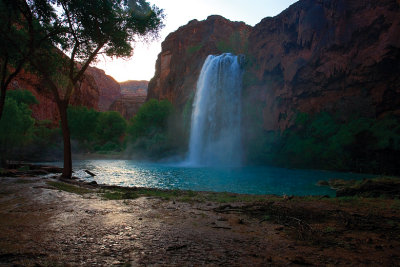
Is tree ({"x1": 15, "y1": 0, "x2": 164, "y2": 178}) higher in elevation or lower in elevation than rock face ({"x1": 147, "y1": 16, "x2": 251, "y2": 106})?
lower

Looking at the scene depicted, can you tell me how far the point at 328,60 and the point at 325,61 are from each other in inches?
Answer: 13.3

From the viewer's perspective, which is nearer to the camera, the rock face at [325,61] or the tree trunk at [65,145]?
the tree trunk at [65,145]

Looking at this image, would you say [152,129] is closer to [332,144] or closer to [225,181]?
[332,144]

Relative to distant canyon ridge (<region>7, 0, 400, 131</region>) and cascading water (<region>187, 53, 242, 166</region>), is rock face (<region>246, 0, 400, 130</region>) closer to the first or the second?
distant canyon ridge (<region>7, 0, 400, 131</region>)

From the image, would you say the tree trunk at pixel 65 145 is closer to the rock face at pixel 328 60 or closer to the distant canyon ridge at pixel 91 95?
the distant canyon ridge at pixel 91 95

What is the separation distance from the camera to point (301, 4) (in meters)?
29.3

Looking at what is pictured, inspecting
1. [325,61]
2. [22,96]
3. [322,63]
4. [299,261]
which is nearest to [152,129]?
[22,96]

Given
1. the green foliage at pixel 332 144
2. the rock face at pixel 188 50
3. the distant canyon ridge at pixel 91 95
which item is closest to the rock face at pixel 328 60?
the green foliage at pixel 332 144

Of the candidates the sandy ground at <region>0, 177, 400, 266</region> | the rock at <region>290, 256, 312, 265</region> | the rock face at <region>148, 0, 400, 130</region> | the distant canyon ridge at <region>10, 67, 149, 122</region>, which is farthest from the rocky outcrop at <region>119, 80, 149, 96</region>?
the rock at <region>290, 256, 312, 265</region>

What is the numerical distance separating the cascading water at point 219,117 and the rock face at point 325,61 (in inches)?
77.0

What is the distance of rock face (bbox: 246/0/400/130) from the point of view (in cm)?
2156

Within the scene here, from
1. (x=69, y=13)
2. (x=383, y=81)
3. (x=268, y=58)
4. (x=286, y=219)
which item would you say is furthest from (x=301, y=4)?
(x=286, y=219)

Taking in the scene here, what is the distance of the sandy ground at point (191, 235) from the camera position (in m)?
2.63

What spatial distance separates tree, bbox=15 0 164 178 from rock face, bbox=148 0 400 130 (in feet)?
63.5
